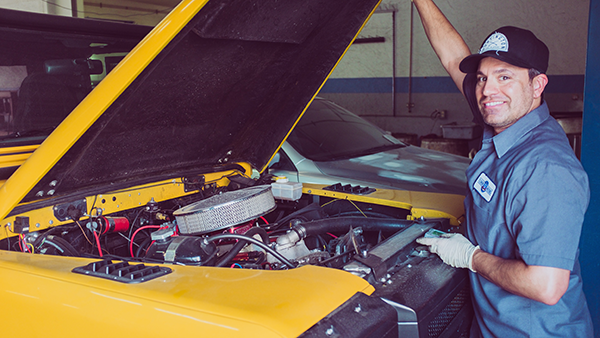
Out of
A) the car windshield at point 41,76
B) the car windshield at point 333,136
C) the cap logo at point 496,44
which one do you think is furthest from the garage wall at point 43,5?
the cap logo at point 496,44

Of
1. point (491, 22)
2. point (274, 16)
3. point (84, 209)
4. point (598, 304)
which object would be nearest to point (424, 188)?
point (598, 304)

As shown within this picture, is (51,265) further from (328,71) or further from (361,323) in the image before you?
(328,71)

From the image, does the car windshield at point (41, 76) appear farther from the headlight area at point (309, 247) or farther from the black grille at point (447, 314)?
the black grille at point (447, 314)

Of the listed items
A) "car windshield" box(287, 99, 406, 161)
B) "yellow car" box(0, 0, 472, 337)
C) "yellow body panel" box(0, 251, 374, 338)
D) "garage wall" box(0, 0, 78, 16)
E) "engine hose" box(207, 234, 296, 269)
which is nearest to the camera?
"yellow body panel" box(0, 251, 374, 338)

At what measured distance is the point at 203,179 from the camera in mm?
2168

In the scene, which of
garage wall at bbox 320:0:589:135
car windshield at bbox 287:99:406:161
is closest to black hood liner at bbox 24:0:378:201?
car windshield at bbox 287:99:406:161

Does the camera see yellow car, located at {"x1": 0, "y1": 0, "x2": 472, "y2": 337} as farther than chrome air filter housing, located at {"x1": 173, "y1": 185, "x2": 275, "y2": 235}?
No

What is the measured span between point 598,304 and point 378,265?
6.02 ft

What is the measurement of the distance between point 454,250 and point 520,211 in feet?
0.80

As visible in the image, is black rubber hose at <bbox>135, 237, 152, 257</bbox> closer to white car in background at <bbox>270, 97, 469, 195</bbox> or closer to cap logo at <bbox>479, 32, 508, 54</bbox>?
cap logo at <bbox>479, 32, 508, 54</bbox>

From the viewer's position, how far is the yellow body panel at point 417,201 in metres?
1.95

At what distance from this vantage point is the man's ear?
1514 mm

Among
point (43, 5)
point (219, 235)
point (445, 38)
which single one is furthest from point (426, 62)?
point (219, 235)

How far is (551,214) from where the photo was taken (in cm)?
128
